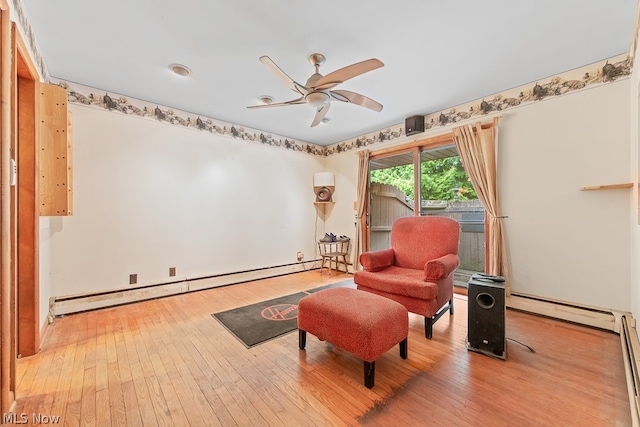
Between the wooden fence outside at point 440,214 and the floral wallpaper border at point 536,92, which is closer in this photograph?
the floral wallpaper border at point 536,92

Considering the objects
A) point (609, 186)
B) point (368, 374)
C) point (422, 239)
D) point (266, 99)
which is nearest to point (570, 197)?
point (609, 186)

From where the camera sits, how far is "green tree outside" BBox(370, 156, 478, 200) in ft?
11.5

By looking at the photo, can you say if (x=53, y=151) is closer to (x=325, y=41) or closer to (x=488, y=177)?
(x=325, y=41)

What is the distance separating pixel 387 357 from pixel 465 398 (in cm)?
58

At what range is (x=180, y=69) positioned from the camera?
8.50ft

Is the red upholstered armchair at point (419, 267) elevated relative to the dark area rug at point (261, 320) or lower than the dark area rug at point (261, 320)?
elevated

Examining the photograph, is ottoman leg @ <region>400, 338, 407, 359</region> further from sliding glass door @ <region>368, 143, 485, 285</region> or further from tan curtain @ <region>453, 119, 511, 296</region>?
sliding glass door @ <region>368, 143, 485, 285</region>

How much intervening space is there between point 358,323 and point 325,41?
2227 millimetres

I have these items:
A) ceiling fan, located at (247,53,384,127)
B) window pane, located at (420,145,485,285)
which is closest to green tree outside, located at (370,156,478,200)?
window pane, located at (420,145,485,285)

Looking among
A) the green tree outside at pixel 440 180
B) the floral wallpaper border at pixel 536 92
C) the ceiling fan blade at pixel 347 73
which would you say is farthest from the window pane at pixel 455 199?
the ceiling fan blade at pixel 347 73

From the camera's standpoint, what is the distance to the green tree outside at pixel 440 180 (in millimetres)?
3496

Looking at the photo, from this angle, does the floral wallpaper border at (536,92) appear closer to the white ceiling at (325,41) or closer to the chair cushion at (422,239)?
the white ceiling at (325,41)

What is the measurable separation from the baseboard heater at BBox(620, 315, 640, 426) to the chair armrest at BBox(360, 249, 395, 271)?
1.83 meters

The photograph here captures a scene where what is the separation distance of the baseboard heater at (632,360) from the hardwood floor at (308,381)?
0.07 meters
